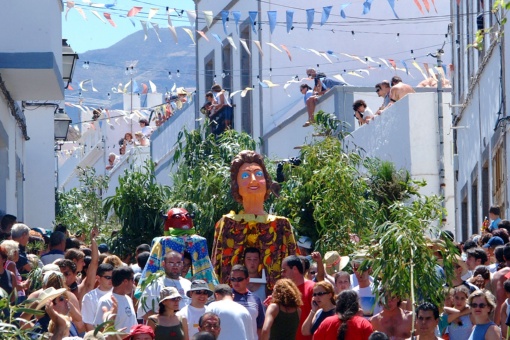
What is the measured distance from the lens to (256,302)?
13.4 metres

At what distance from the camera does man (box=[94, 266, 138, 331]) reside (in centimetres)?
1282

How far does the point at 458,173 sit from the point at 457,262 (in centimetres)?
1296

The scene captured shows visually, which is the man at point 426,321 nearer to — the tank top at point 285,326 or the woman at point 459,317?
the woman at point 459,317

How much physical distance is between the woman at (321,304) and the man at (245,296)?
2.08 ft

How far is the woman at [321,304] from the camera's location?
12.6 m

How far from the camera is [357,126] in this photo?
1089 inches

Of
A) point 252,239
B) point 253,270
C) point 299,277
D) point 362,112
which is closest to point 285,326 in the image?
point 299,277

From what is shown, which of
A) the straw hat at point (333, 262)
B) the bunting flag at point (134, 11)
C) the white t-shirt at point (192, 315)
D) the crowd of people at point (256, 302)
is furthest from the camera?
the bunting flag at point (134, 11)

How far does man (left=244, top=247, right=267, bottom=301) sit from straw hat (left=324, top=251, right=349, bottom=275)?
41.4 inches

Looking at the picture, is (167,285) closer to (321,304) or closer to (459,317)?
(321,304)

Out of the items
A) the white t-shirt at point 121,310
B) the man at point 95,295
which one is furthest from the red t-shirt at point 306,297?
the man at point 95,295

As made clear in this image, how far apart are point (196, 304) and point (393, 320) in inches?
70.7

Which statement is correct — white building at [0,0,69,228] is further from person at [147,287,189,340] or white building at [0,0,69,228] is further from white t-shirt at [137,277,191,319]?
person at [147,287,189,340]

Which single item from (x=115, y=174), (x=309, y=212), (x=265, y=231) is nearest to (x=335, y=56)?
(x=309, y=212)
